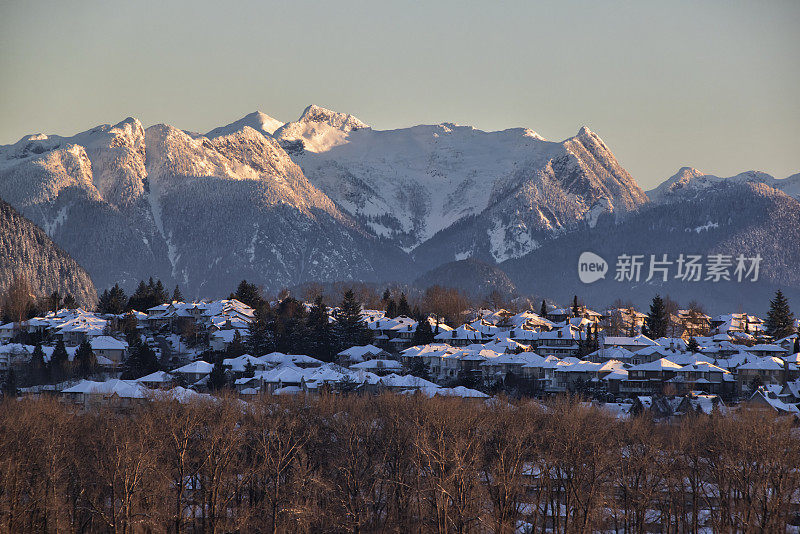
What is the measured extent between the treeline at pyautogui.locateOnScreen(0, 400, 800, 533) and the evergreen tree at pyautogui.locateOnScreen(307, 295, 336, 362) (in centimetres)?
4633

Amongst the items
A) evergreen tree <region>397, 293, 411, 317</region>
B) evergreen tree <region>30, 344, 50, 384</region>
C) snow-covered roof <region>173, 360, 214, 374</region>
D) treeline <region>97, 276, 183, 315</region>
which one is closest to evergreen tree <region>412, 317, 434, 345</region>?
evergreen tree <region>397, 293, 411, 317</region>

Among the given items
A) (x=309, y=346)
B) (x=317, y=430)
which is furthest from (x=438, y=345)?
(x=317, y=430)

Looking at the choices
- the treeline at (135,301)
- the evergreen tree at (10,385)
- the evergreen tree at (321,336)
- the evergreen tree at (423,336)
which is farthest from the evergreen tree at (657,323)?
the evergreen tree at (10,385)

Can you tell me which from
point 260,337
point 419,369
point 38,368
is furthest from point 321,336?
point 38,368

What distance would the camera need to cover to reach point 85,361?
13012cm

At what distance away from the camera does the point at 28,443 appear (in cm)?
8156

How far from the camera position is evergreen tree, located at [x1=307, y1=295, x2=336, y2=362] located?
475 ft

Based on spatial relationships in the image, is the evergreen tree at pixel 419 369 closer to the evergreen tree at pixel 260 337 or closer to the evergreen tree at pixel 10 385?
the evergreen tree at pixel 260 337

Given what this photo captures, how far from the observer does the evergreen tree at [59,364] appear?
5002 inches

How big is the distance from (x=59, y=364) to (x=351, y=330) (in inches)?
1516

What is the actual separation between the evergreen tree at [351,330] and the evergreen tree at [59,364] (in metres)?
34.4

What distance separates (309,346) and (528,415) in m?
52.5

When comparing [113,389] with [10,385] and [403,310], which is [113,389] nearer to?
[10,385]

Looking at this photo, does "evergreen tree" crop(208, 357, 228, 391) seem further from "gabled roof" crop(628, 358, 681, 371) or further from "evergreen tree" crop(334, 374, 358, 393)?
"gabled roof" crop(628, 358, 681, 371)
